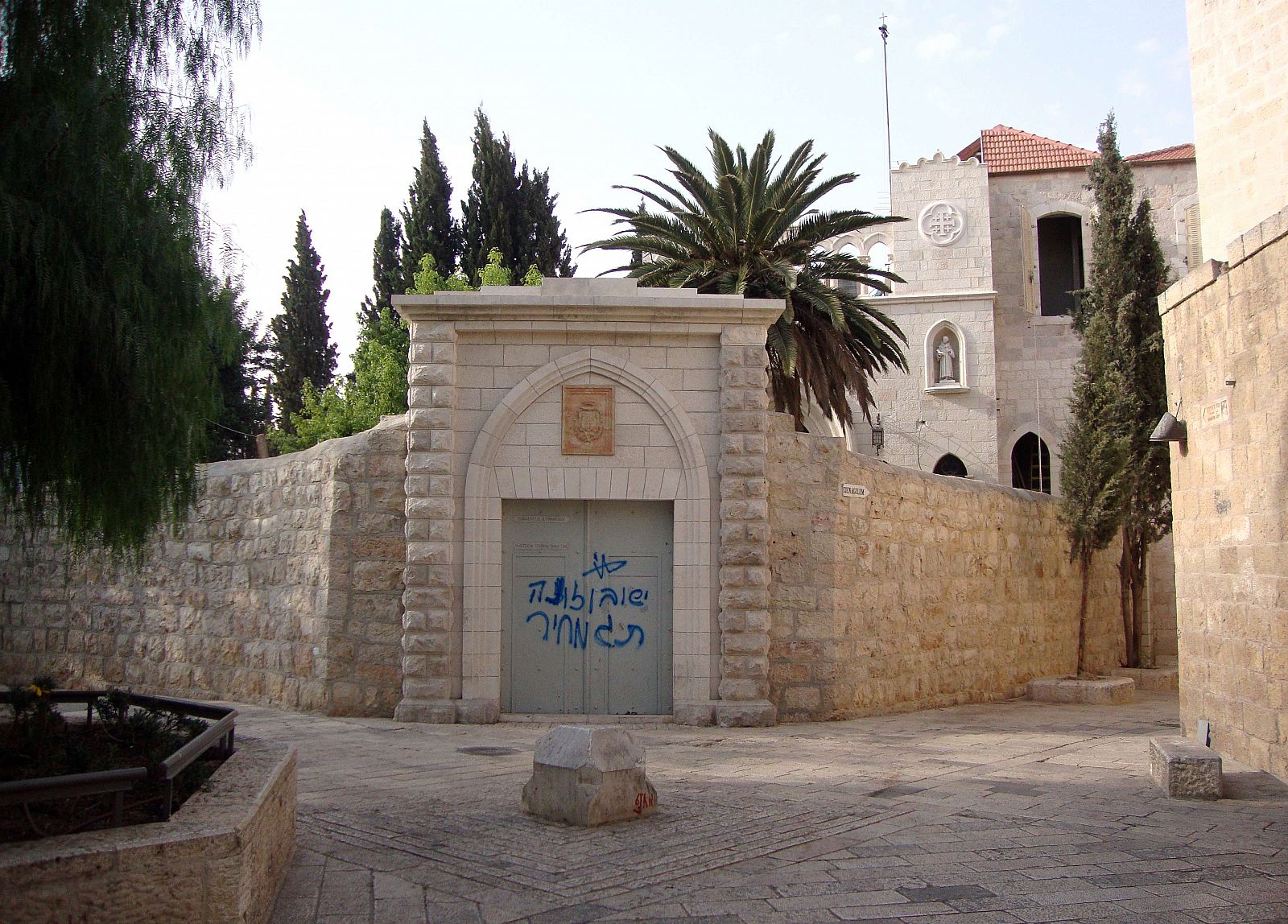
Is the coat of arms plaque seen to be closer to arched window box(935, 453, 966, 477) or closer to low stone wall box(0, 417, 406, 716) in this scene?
low stone wall box(0, 417, 406, 716)

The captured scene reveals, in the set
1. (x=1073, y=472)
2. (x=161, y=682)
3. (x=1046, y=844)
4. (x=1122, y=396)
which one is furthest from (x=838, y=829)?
(x=1122, y=396)

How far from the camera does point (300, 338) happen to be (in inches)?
1454

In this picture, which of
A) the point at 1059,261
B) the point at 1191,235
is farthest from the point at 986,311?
the point at 1191,235

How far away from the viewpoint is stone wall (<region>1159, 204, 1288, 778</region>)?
731 cm

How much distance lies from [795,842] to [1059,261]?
22417 millimetres

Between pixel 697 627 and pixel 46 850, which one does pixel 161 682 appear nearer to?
pixel 697 627

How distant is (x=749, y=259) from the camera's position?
17219 mm

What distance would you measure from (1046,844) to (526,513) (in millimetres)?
6254

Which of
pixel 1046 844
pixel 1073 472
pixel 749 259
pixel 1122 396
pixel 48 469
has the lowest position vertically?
pixel 1046 844

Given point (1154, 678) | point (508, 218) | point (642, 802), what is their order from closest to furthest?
point (642, 802), point (1154, 678), point (508, 218)

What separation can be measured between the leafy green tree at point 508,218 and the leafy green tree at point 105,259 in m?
28.8

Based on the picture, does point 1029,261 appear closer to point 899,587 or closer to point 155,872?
point 899,587

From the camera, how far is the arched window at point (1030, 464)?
24.2 m

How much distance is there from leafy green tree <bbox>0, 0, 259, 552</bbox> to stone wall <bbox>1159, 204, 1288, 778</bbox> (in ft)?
22.0
